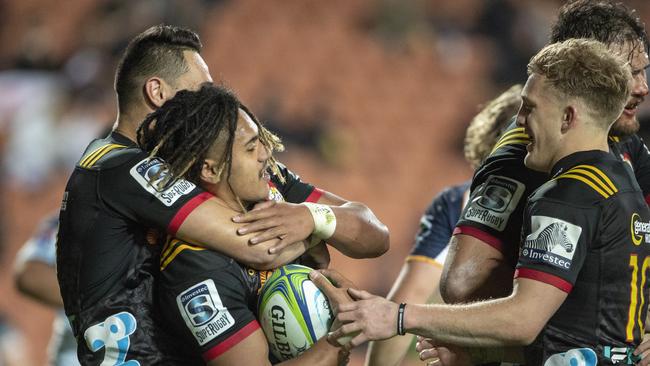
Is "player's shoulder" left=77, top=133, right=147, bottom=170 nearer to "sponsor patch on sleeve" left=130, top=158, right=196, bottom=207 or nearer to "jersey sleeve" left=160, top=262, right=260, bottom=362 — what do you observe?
"sponsor patch on sleeve" left=130, top=158, right=196, bottom=207

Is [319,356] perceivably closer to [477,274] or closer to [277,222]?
[277,222]

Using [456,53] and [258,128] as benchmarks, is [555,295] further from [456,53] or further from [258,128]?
[456,53]

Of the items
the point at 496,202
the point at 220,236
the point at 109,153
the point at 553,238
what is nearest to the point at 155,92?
the point at 109,153

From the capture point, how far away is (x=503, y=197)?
134 inches

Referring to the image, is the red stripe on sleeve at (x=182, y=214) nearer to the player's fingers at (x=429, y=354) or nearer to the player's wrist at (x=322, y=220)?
the player's wrist at (x=322, y=220)

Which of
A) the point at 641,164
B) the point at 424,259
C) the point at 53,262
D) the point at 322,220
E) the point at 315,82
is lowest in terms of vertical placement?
the point at 53,262

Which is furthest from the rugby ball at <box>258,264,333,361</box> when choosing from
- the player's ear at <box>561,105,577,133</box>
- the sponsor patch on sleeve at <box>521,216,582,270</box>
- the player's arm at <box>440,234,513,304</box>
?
the player's ear at <box>561,105,577,133</box>

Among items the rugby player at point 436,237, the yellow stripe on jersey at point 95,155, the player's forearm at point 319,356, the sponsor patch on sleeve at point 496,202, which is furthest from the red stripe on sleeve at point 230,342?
the rugby player at point 436,237

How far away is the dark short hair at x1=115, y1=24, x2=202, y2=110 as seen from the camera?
3.69m

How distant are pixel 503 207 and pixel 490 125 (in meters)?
1.55

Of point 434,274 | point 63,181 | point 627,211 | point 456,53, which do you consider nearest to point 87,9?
point 63,181

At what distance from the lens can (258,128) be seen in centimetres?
345

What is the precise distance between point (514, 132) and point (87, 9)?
10165 millimetres

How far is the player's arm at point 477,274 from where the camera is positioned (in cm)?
335
